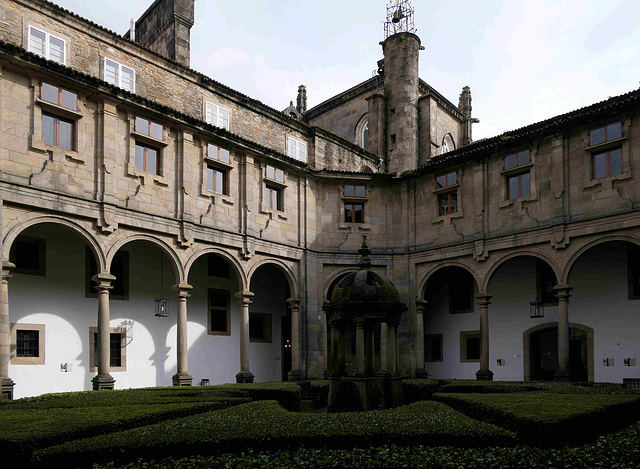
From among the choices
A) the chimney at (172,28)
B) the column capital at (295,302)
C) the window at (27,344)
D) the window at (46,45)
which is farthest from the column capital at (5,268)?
the column capital at (295,302)

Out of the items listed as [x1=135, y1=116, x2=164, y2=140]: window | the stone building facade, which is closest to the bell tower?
the stone building facade

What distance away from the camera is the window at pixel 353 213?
26.0 metres

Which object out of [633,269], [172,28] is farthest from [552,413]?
[172,28]

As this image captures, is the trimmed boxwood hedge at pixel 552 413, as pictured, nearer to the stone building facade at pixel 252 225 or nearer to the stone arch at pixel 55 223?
the stone building facade at pixel 252 225

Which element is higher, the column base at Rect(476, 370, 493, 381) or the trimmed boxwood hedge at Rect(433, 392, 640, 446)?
the trimmed boxwood hedge at Rect(433, 392, 640, 446)

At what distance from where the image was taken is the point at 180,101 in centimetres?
2183

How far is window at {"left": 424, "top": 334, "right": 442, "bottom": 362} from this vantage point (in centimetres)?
2741

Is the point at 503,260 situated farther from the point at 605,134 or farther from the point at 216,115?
the point at 216,115

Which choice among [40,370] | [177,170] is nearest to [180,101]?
[177,170]

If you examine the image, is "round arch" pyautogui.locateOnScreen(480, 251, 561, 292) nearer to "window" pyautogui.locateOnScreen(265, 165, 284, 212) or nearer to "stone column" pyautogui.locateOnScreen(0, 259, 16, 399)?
"window" pyautogui.locateOnScreen(265, 165, 284, 212)

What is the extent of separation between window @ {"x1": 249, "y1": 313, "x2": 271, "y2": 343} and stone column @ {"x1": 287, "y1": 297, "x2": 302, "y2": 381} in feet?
9.41

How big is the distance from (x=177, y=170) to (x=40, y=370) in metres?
7.60

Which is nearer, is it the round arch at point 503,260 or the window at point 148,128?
the window at point 148,128

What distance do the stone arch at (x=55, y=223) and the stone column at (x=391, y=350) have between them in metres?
8.67
